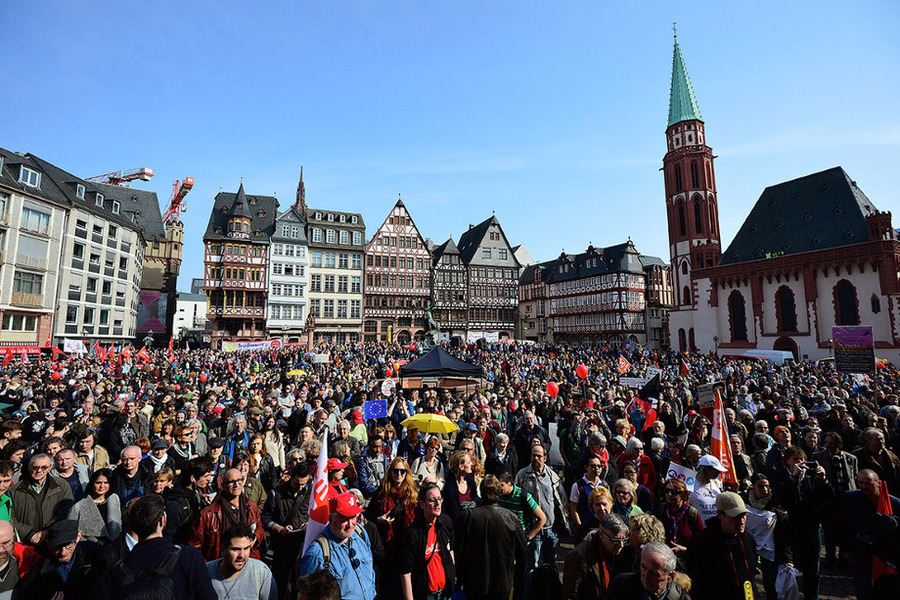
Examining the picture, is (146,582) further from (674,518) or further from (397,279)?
(397,279)

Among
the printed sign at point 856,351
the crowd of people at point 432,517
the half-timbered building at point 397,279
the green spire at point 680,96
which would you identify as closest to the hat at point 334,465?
the crowd of people at point 432,517

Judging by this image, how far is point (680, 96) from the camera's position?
56875 millimetres

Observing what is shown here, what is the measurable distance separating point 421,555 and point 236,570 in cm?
145

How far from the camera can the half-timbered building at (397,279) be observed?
55531 millimetres

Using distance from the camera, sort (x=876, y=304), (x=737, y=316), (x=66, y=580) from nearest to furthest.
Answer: (x=66, y=580) → (x=876, y=304) → (x=737, y=316)

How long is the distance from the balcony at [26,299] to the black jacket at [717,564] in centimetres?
4199

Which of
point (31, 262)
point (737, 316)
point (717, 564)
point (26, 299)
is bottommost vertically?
point (717, 564)

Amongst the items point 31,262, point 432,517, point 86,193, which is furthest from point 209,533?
point 86,193

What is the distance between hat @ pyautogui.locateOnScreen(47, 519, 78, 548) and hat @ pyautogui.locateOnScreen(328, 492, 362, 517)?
191cm

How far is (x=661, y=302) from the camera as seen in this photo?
61.8 metres

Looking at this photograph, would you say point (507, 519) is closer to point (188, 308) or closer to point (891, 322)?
point (891, 322)

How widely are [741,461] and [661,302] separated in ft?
194

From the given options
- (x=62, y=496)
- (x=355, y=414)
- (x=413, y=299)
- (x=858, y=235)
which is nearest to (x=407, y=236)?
(x=413, y=299)

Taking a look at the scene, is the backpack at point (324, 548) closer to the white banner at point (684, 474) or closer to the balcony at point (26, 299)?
the white banner at point (684, 474)
